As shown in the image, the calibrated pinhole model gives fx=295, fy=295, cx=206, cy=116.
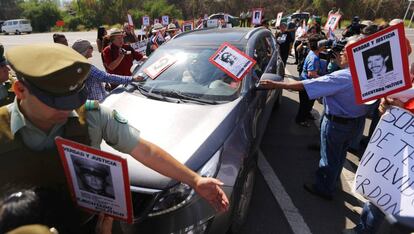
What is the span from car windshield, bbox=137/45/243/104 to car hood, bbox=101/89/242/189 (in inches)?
6.4

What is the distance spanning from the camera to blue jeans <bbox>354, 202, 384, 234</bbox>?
228cm

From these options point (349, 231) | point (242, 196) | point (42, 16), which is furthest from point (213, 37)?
point (42, 16)

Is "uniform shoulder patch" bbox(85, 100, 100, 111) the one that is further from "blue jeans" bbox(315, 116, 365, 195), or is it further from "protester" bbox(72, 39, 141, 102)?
"blue jeans" bbox(315, 116, 365, 195)

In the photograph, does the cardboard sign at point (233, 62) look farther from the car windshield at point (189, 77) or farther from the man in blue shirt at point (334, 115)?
the man in blue shirt at point (334, 115)

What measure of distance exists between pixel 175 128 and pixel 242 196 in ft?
2.60

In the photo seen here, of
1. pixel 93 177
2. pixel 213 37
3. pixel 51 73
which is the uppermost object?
pixel 51 73

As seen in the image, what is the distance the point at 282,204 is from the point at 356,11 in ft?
116

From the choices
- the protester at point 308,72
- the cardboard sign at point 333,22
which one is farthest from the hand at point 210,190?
the cardboard sign at point 333,22

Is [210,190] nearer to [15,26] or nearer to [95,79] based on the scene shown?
[95,79]

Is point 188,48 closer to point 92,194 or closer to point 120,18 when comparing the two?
point 92,194

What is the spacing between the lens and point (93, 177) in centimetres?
129

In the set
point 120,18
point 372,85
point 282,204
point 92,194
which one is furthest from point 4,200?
point 120,18

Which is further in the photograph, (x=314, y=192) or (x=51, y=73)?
(x=314, y=192)

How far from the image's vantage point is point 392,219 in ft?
2.93
